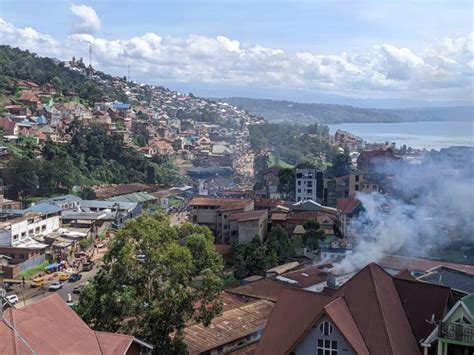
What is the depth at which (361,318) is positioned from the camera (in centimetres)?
1066

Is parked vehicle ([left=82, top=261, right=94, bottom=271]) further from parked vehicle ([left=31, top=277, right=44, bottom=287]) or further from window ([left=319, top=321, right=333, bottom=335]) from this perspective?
window ([left=319, top=321, right=333, bottom=335])

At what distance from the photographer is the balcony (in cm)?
898

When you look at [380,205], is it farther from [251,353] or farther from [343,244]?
[251,353]

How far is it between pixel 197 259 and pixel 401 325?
5.05 metres

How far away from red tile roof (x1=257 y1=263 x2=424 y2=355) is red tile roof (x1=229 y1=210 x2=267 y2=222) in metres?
18.9

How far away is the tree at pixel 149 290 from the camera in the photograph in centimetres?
1216

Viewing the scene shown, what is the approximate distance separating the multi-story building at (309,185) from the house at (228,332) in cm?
2465

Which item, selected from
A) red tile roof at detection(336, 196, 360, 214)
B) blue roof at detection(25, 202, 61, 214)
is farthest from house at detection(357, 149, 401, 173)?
blue roof at detection(25, 202, 61, 214)

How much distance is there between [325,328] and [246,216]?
816 inches

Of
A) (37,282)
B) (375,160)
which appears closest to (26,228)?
(37,282)

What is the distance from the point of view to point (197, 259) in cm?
1399

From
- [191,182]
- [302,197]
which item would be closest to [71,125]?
[191,182]

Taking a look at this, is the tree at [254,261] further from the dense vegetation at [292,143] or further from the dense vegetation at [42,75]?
the dense vegetation at [42,75]


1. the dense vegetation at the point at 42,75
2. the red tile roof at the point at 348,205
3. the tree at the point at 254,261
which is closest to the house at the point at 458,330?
the tree at the point at 254,261
